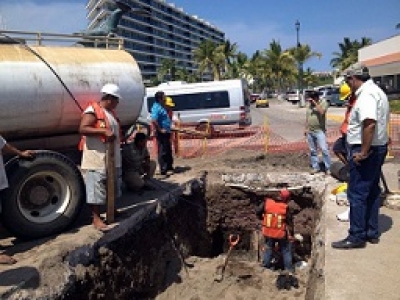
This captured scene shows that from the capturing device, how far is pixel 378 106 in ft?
14.1

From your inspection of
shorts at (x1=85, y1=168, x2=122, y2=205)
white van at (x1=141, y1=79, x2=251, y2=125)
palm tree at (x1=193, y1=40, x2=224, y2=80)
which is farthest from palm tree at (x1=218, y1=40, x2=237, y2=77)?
shorts at (x1=85, y1=168, x2=122, y2=205)

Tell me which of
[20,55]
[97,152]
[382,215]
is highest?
[20,55]

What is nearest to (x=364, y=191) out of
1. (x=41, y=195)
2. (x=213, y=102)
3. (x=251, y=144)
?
(x=41, y=195)

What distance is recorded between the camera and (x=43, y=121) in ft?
18.0

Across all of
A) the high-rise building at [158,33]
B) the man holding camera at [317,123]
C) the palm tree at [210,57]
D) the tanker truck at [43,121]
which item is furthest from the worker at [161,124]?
the high-rise building at [158,33]

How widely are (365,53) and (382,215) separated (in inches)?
1575

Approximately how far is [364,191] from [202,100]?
48.4ft

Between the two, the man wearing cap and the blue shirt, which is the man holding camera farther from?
the man wearing cap

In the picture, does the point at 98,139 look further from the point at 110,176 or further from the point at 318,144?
the point at 318,144

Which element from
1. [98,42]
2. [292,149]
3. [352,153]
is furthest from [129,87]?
[292,149]

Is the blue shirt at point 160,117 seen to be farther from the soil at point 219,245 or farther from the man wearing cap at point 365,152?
the man wearing cap at point 365,152

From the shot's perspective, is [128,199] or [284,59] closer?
[128,199]

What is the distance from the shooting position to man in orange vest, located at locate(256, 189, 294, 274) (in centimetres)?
677

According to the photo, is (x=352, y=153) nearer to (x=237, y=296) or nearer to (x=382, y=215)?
(x=382, y=215)
